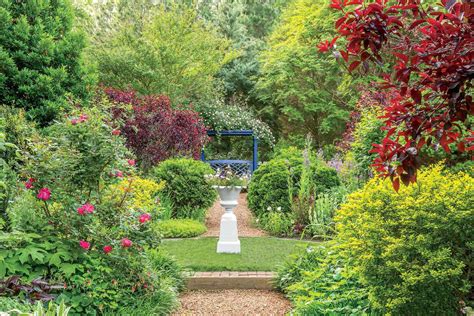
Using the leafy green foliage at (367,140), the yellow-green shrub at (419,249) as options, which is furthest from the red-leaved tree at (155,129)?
the yellow-green shrub at (419,249)

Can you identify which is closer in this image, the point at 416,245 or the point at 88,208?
the point at 416,245

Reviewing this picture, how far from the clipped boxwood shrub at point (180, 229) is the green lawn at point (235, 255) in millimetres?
319

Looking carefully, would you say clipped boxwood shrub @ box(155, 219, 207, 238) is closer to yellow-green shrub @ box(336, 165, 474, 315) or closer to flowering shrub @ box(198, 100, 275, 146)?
yellow-green shrub @ box(336, 165, 474, 315)

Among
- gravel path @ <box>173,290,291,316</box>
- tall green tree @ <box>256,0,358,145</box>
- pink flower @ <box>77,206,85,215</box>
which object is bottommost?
gravel path @ <box>173,290,291,316</box>

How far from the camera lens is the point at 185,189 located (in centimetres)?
892

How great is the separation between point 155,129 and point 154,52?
350cm

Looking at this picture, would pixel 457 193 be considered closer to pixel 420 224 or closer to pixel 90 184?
pixel 420 224

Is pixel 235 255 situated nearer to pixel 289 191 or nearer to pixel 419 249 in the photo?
pixel 289 191

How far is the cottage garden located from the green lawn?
38 mm

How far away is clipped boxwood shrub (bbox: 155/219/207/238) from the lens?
7.54 metres

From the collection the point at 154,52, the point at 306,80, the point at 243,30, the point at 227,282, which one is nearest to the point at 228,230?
the point at 227,282

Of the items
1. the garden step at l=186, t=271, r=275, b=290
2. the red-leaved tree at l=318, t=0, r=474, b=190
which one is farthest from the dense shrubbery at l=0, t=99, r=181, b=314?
the red-leaved tree at l=318, t=0, r=474, b=190

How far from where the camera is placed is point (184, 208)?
29.3 feet

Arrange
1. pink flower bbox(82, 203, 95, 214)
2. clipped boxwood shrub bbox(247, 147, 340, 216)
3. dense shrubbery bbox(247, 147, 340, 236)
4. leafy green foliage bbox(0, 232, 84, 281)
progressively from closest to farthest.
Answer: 1. leafy green foliage bbox(0, 232, 84, 281)
2. pink flower bbox(82, 203, 95, 214)
3. dense shrubbery bbox(247, 147, 340, 236)
4. clipped boxwood shrub bbox(247, 147, 340, 216)
